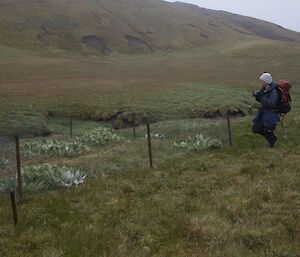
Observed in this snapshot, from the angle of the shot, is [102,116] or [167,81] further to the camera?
[167,81]

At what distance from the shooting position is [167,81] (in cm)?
5397

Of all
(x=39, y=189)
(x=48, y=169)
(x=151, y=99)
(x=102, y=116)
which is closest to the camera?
(x=39, y=189)

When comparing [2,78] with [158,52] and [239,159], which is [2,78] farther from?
[158,52]

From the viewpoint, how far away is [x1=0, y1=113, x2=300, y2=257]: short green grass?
8320mm

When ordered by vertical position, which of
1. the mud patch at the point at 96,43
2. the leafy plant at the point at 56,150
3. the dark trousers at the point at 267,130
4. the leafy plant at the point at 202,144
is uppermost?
the mud patch at the point at 96,43

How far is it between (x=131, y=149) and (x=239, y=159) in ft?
14.8

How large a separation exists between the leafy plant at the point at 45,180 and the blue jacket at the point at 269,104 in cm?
647

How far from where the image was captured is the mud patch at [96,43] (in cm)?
10462

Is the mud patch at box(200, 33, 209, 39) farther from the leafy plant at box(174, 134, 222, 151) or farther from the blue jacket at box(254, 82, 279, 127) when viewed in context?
the blue jacket at box(254, 82, 279, 127)

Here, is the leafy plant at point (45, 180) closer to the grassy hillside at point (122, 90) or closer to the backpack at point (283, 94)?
the backpack at point (283, 94)

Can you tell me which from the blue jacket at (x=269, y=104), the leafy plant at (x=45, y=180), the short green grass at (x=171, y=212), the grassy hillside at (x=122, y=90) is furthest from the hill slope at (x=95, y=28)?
the short green grass at (x=171, y=212)

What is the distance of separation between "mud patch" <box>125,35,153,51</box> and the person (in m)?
98.5

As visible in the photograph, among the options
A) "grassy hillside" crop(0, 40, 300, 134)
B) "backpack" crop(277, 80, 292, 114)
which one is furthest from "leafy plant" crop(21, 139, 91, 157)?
"grassy hillside" crop(0, 40, 300, 134)

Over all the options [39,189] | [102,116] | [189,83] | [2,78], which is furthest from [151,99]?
[39,189]
